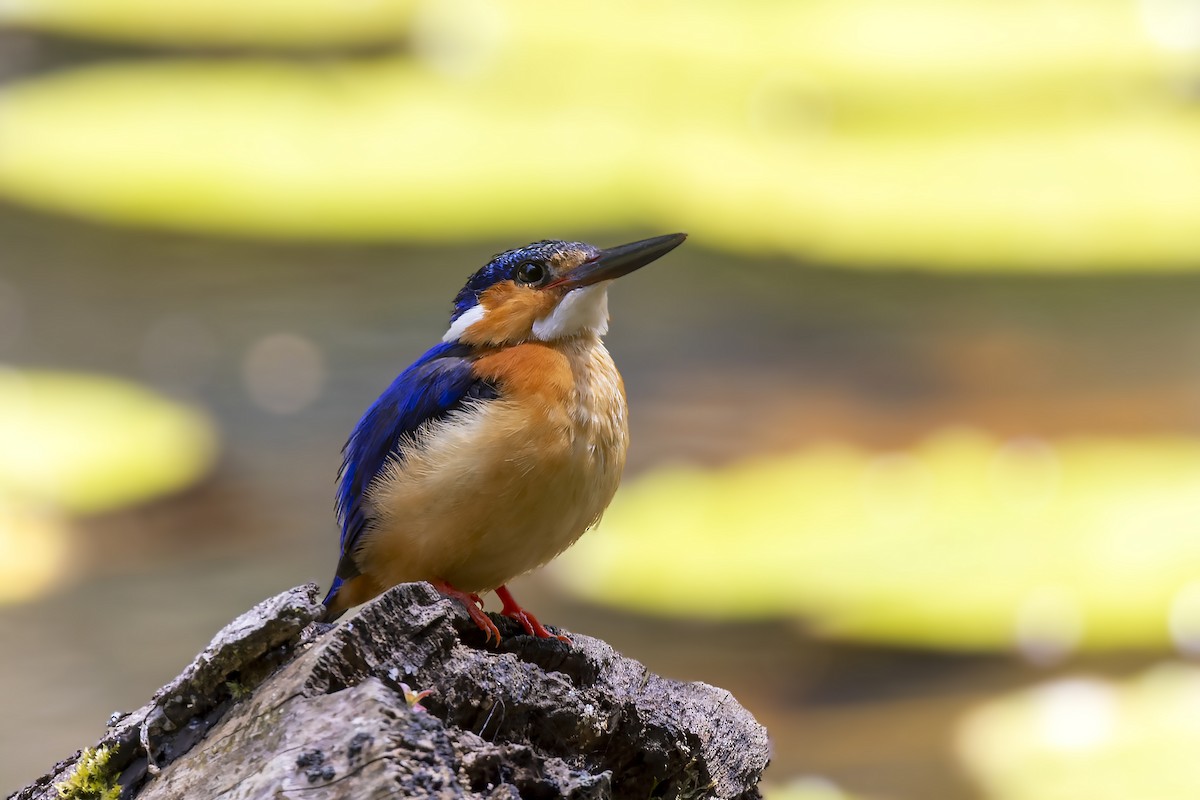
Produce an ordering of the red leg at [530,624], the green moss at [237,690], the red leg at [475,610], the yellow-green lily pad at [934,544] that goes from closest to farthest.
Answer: the green moss at [237,690], the red leg at [475,610], the red leg at [530,624], the yellow-green lily pad at [934,544]

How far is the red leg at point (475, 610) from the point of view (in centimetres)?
211

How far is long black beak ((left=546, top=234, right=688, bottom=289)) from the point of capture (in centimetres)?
256

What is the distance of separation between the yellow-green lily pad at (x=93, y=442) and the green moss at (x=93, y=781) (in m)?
4.41

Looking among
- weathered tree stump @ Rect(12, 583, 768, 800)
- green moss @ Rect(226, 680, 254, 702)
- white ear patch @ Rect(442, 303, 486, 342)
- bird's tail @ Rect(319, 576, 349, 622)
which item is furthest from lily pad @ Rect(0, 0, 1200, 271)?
green moss @ Rect(226, 680, 254, 702)

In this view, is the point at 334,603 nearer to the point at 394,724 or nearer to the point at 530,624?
the point at 530,624

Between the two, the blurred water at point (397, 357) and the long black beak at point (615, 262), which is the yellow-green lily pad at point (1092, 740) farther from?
the long black beak at point (615, 262)

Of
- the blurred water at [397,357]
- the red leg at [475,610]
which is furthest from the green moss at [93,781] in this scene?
the blurred water at [397,357]

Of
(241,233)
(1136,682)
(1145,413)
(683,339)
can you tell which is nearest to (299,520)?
→ (241,233)

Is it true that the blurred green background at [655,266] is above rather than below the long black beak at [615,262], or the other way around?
above

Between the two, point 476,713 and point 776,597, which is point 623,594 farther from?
point 476,713

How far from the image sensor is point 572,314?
265cm

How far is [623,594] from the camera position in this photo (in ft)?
18.9

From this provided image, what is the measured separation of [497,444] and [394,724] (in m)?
0.81

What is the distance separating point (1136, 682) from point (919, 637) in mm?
984
